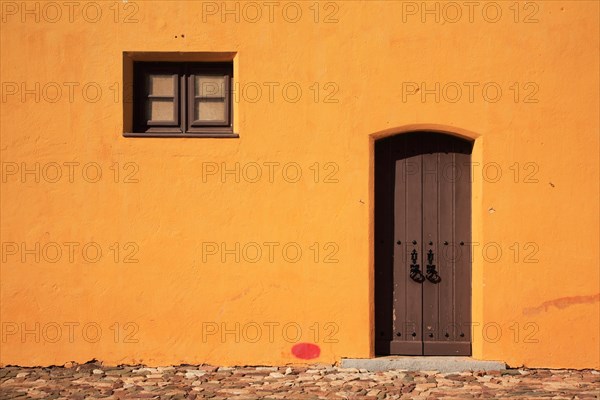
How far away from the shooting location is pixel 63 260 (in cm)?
674

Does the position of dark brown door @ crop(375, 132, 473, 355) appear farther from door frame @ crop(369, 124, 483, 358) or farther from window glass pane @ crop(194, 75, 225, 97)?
window glass pane @ crop(194, 75, 225, 97)

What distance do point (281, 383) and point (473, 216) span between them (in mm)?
2495

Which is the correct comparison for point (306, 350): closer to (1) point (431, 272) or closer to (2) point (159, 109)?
(1) point (431, 272)

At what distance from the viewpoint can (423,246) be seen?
22.4 feet

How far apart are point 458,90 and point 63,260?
4206 millimetres

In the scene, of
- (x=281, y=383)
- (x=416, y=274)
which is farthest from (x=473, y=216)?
(x=281, y=383)

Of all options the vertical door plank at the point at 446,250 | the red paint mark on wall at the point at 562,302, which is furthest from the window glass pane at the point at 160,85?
the red paint mark on wall at the point at 562,302

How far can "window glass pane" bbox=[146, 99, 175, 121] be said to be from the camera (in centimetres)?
694

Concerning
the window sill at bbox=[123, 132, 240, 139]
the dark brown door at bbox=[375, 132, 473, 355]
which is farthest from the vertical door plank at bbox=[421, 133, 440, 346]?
the window sill at bbox=[123, 132, 240, 139]

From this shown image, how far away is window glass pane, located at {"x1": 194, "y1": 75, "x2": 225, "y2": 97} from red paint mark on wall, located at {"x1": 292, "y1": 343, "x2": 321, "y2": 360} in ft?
8.58

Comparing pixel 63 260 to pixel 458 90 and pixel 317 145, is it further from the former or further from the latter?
pixel 458 90

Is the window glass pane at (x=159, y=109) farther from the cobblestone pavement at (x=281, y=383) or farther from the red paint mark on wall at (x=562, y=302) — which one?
the red paint mark on wall at (x=562, y=302)

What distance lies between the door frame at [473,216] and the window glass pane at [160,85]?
2.10 meters

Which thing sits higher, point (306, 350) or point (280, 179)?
point (280, 179)
